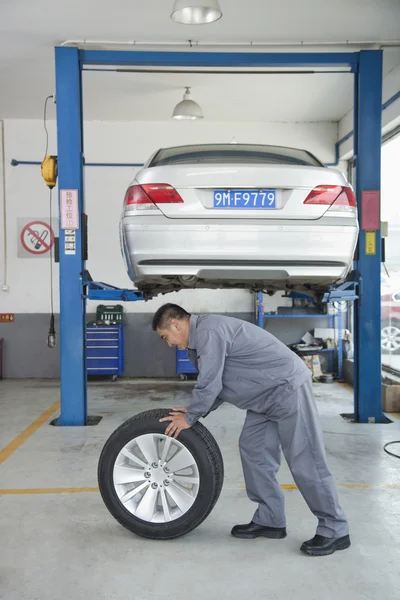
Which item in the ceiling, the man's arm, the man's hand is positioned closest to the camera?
the man's arm

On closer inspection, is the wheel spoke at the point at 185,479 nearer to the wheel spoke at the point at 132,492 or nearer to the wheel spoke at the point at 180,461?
the wheel spoke at the point at 180,461

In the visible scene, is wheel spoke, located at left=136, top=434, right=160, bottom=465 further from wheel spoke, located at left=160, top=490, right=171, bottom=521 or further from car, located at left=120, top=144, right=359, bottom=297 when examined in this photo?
car, located at left=120, top=144, right=359, bottom=297

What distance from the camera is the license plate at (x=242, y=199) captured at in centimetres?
388

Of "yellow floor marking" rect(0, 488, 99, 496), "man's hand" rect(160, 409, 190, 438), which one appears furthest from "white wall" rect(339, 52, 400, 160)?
"yellow floor marking" rect(0, 488, 99, 496)

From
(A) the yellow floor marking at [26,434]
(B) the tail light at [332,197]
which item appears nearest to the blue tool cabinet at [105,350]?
(A) the yellow floor marking at [26,434]

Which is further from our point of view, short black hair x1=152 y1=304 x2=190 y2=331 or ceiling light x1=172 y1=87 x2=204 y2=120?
ceiling light x1=172 y1=87 x2=204 y2=120

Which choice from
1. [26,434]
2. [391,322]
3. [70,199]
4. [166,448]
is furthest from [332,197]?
[391,322]

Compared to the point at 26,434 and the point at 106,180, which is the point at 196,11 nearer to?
the point at 26,434

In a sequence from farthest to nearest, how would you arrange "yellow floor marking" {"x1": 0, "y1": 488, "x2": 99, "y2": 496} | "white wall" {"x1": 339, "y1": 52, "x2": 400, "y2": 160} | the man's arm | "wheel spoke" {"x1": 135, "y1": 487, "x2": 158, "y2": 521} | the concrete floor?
"white wall" {"x1": 339, "y1": 52, "x2": 400, "y2": 160} → "yellow floor marking" {"x1": 0, "y1": 488, "x2": 99, "y2": 496} → "wheel spoke" {"x1": 135, "y1": 487, "x2": 158, "y2": 521} → the man's arm → the concrete floor

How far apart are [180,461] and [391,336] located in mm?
4998

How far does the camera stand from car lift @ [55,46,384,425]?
567 cm

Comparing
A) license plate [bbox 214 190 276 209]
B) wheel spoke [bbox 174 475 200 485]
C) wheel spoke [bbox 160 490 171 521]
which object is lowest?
wheel spoke [bbox 160 490 171 521]

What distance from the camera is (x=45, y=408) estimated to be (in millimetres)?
6766

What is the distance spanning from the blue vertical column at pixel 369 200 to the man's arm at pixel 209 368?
10.4 ft
